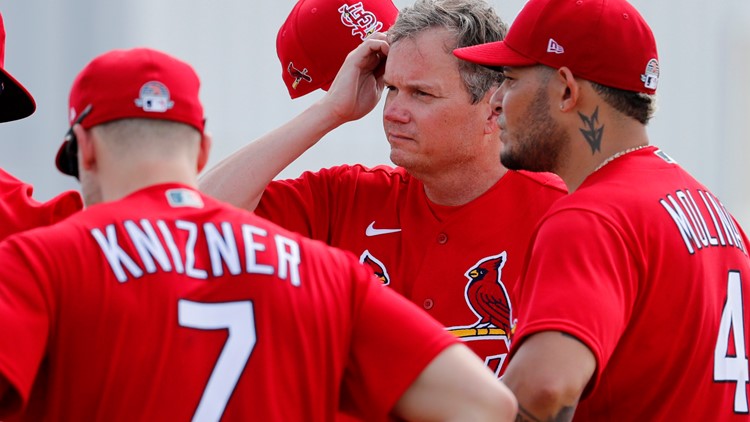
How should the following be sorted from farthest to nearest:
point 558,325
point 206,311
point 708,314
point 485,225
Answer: point 485,225, point 708,314, point 558,325, point 206,311

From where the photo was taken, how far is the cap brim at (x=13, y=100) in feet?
12.5

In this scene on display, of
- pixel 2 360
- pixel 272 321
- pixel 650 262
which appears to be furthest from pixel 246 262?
pixel 650 262

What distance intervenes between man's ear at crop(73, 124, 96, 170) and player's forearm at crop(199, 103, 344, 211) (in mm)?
1617

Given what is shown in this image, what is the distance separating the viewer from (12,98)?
12.7 feet

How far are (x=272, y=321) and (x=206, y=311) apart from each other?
5.2 inches

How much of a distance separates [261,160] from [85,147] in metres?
1.68

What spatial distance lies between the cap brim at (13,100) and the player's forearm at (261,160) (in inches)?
25.4

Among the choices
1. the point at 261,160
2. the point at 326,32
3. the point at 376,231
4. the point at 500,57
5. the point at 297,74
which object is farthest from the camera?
the point at 297,74

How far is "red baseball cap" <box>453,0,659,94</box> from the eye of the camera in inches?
124

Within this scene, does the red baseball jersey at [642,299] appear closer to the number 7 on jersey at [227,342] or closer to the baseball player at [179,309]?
the baseball player at [179,309]

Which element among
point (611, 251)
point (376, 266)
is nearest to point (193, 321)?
point (611, 251)

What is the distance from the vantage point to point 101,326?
7.30 feet

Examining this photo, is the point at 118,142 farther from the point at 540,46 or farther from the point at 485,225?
the point at 485,225

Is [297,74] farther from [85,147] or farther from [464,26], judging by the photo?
[85,147]
